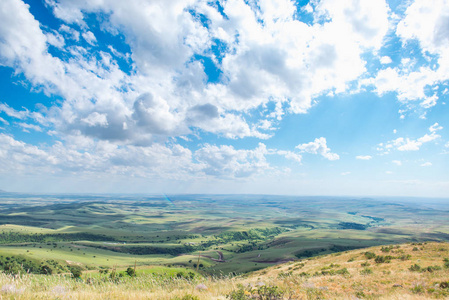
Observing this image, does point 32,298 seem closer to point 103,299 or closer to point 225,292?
point 103,299

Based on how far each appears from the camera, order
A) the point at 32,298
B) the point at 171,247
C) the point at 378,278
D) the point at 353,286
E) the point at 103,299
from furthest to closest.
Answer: the point at 171,247 < the point at 378,278 < the point at 353,286 < the point at 103,299 < the point at 32,298

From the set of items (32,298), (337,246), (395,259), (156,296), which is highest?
(32,298)

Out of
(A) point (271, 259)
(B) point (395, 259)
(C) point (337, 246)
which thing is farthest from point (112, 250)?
(B) point (395, 259)

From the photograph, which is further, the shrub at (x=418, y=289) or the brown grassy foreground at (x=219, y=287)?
the shrub at (x=418, y=289)

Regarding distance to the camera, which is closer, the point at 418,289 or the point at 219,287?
the point at 219,287

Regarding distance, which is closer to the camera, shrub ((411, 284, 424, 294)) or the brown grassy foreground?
the brown grassy foreground

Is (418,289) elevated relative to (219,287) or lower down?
lower down

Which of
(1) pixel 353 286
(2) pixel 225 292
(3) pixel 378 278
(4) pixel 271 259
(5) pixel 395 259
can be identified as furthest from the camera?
(4) pixel 271 259

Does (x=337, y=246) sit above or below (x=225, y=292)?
below

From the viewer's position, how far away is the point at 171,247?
16112 centimetres

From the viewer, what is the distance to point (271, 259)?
345 ft

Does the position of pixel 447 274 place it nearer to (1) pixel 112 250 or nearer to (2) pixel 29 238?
(1) pixel 112 250

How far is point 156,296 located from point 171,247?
169621mm

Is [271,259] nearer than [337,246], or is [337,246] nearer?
[271,259]
